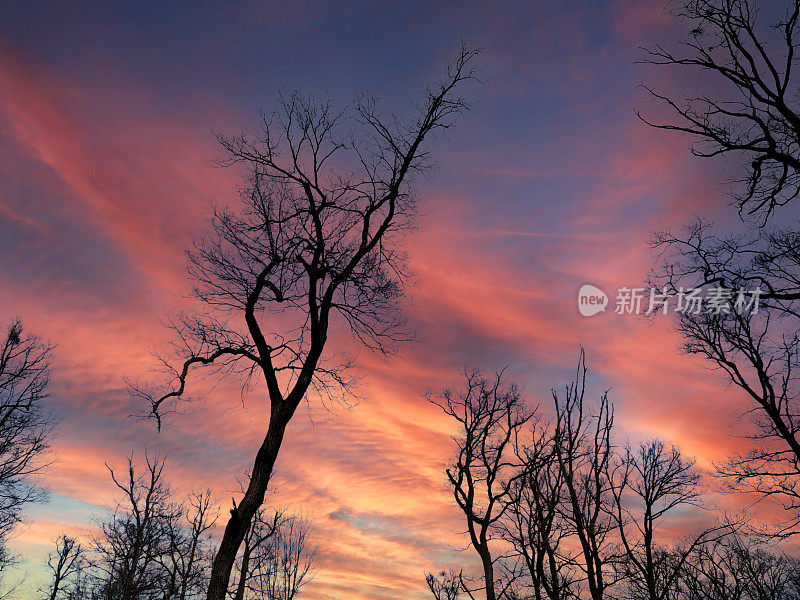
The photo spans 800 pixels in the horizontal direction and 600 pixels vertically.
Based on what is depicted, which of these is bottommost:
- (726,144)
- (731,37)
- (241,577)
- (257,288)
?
(241,577)

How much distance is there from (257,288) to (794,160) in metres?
9.88

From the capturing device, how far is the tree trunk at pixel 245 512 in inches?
317

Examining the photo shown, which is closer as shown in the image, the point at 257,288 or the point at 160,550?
the point at 257,288

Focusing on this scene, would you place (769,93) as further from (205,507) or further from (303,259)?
(205,507)

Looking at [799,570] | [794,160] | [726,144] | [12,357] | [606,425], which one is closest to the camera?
[606,425]

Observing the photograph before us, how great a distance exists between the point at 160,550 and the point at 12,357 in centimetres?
1145

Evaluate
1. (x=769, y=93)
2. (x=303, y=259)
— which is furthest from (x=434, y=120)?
(x=769, y=93)

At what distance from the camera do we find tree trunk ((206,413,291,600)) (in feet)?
26.4

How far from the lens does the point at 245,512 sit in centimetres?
849

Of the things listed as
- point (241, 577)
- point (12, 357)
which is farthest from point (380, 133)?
point (241, 577)

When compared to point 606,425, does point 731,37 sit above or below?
above

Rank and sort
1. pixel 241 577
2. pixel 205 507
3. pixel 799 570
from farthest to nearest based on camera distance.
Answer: pixel 799 570 < pixel 205 507 < pixel 241 577

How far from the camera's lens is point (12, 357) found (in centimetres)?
2052

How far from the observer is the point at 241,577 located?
22.7m
